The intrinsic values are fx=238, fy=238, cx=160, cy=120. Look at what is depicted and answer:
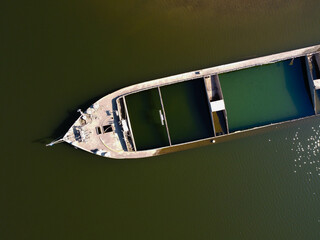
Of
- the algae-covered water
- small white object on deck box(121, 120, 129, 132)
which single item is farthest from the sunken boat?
the algae-covered water

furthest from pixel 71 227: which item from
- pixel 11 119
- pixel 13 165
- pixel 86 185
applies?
pixel 11 119

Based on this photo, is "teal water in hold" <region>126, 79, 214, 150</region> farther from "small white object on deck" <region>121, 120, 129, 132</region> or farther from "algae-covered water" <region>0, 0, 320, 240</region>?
"algae-covered water" <region>0, 0, 320, 240</region>

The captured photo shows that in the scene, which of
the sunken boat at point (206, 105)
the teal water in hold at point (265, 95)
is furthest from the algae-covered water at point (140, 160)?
the teal water in hold at point (265, 95)

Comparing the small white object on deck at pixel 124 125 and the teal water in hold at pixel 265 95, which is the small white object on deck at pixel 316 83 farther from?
the small white object on deck at pixel 124 125

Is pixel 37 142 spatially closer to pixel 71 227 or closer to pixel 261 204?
pixel 71 227

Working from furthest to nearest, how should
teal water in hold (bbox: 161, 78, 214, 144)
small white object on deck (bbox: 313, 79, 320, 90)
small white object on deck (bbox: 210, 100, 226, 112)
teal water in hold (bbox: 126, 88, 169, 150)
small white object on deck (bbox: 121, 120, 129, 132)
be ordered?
1. teal water in hold (bbox: 161, 78, 214, 144)
2. teal water in hold (bbox: 126, 88, 169, 150)
3. small white object on deck (bbox: 313, 79, 320, 90)
4. small white object on deck (bbox: 210, 100, 226, 112)
5. small white object on deck (bbox: 121, 120, 129, 132)

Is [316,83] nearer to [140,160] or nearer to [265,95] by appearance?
[265,95]
